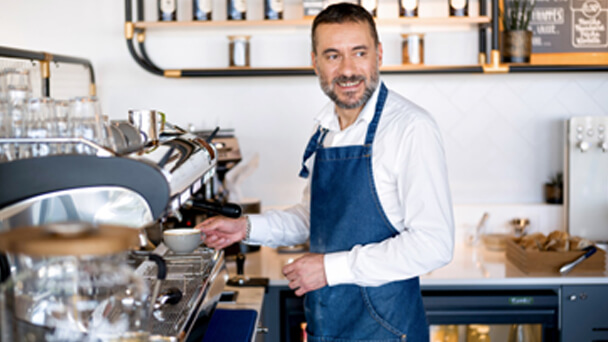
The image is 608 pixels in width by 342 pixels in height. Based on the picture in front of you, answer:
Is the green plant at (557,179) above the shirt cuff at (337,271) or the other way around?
above

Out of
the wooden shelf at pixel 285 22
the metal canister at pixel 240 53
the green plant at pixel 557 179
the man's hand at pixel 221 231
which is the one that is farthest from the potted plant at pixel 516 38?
the man's hand at pixel 221 231

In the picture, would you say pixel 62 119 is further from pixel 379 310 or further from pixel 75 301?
pixel 379 310

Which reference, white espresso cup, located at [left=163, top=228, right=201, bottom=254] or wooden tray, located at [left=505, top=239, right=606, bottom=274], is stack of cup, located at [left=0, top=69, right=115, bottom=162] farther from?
wooden tray, located at [left=505, top=239, right=606, bottom=274]

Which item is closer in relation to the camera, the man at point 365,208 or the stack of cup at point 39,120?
the stack of cup at point 39,120

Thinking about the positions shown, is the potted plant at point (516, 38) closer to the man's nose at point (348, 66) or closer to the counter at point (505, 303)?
the counter at point (505, 303)

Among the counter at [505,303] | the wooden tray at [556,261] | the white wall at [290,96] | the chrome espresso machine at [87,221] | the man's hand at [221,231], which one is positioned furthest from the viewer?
the white wall at [290,96]

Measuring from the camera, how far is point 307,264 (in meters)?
→ 1.73

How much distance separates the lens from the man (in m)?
1.69

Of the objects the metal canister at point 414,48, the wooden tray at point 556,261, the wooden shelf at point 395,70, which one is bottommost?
the wooden tray at point 556,261

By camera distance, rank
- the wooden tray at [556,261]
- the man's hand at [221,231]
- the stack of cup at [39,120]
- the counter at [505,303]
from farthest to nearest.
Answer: the wooden tray at [556,261] → the counter at [505,303] → the man's hand at [221,231] → the stack of cup at [39,120]

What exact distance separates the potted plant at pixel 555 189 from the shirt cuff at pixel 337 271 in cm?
171

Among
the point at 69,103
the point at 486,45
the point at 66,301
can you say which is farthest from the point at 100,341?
the point at 486,45

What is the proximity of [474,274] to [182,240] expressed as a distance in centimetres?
123

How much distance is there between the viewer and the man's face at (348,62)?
1.85 metres
